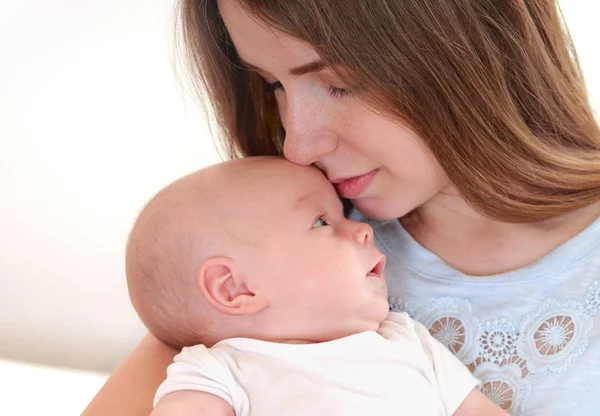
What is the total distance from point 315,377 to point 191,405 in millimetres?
178

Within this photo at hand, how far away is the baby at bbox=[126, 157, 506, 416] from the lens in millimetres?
1033

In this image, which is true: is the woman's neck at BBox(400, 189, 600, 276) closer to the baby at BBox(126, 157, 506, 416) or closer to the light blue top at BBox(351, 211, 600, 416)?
the light blue top at BBox(351, 211, 600, 416)

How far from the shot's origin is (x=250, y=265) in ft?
3.55

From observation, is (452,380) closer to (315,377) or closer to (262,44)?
(315,377)

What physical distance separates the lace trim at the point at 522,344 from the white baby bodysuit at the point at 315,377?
115mm

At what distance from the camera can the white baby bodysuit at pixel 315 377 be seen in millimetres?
1021

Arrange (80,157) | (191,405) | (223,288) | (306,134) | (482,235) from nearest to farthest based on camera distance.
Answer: (191,405) → (223,288) → (306,134) → (482,235) → (80,157)

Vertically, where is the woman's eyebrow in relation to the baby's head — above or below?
above

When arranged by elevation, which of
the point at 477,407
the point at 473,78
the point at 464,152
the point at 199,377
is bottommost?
the point at 477,407

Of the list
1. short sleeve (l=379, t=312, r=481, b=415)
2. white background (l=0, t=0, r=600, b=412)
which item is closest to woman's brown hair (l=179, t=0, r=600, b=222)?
short sleeve (l=379, t=312, r=481, b=415)

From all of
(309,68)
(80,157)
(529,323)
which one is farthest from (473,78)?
(80,157)

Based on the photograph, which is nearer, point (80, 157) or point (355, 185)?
point (355, 185)

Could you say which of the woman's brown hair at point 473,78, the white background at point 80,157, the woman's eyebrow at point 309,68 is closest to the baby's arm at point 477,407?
the woman's brown hair at point 473,78

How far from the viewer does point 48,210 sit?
2.36 meters
